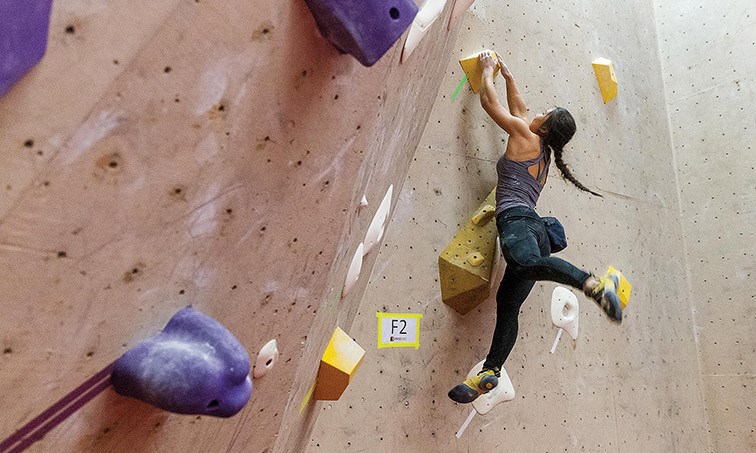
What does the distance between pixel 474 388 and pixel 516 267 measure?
503mm

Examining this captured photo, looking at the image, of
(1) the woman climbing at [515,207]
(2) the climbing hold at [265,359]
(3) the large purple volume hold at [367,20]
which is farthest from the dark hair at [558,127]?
(3) the large purple volume hold at [367,20]

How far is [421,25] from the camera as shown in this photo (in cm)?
88

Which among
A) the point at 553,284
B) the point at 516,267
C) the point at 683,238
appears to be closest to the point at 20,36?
the point at 516,267

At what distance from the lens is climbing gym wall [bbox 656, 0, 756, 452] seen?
12.8ft

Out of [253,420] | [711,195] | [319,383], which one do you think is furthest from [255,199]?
[711,195]

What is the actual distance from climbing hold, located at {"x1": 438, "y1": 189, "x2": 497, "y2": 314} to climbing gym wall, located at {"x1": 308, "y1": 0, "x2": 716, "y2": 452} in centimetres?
4

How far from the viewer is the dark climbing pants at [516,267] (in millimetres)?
2250

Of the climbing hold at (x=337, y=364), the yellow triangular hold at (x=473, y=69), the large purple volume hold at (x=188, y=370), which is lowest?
the yellow triangular hold at (x=473, y=69)

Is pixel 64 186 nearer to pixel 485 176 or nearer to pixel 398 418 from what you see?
pixel 398 418

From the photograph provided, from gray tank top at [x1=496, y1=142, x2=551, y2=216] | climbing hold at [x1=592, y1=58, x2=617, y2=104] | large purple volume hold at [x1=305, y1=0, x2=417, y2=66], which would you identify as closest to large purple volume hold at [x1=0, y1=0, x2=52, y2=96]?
large purple volume hold at [x1=305, y1=0, x2=417, y2=66]

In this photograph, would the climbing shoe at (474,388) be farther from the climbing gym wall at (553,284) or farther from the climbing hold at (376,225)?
the climbing hold at (376,225)

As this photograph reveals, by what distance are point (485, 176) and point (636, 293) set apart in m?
1.42

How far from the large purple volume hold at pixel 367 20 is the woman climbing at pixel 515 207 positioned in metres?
1.73

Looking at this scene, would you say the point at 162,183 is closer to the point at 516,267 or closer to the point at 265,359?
the point at 265,359
